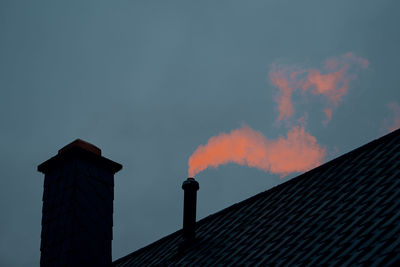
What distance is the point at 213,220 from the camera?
14.2 metres

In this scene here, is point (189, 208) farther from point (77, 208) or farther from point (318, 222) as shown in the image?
point (318, 222)

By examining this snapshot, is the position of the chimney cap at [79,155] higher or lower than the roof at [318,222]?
higher

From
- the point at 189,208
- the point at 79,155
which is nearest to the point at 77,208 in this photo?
the point at 79,155

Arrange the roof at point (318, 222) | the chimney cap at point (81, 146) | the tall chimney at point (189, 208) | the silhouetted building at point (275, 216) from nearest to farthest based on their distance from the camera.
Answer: the roof at point (318, 222), the silhouetted building at point (275, 216), the chimney cap at point (81, 146), the tall chimney at point (189, 208)

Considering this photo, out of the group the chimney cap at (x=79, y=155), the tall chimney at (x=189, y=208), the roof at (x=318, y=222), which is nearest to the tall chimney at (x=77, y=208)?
the chimney cap at (x=79, y=155)

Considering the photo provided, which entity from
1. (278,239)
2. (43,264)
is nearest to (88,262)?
(43,264)

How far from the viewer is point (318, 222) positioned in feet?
32.5

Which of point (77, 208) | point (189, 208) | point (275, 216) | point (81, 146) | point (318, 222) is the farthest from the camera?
point (189, 208)

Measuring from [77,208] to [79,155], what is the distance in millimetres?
1074

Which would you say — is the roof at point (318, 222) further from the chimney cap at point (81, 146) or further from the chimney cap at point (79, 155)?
the chimney cap at point (81, 146)

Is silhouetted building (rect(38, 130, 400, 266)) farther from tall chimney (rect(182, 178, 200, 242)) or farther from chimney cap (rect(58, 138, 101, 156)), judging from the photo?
tall chimney (rect(182, 178, 200, 242))

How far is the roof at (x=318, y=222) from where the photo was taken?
8.23 meters

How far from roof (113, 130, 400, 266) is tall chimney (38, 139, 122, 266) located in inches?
83.4

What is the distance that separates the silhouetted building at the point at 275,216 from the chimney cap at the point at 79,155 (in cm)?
2
